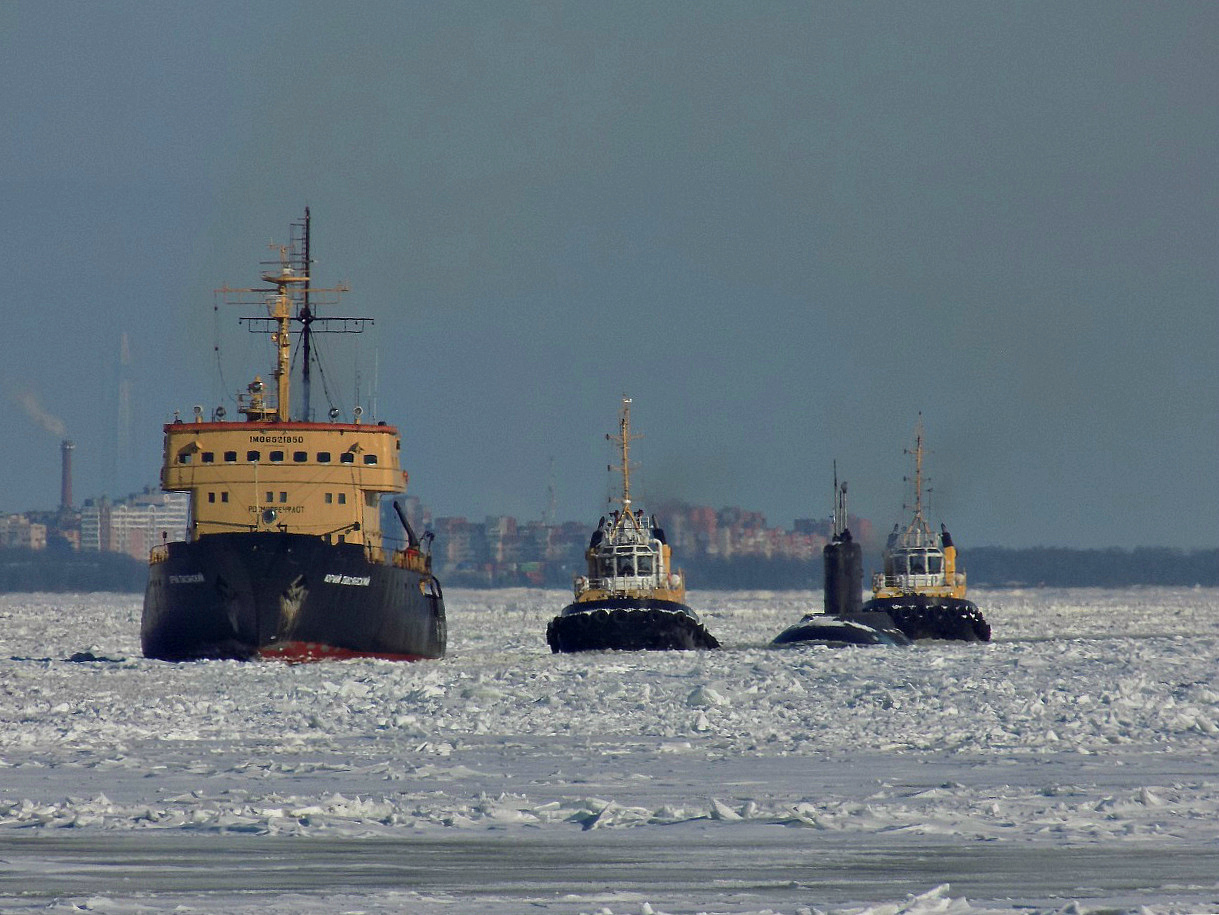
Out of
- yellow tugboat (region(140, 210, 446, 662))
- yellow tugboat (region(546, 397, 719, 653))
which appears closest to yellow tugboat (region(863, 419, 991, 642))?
yellow tugboat (region(546, 397, 719, 653))

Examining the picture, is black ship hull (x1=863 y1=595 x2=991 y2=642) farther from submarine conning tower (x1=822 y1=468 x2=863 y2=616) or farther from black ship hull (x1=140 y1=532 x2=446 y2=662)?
black ship hull (x1=140 y1=532 x2=446 y2=662)

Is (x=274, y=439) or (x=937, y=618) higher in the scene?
(x=274, y=439)

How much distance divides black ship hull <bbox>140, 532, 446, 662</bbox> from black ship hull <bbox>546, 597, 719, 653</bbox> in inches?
335

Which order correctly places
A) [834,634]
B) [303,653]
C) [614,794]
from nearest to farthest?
[614,794], [303,653], [834,634]

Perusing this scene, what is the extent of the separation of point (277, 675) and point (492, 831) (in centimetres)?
2055

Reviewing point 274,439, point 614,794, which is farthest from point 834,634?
point 614,794

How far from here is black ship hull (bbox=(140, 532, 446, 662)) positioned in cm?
4106

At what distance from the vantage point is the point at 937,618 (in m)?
66.5

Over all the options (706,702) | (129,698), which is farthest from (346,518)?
(706,702)

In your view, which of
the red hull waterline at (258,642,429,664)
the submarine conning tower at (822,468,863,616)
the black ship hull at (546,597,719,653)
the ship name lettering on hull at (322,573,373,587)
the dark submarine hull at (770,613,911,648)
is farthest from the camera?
the submarine conning tower at (822,468,863,616)

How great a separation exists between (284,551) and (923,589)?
34530 millimetres

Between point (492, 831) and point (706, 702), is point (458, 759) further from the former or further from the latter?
point (706, 702)

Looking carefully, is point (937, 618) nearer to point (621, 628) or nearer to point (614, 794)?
point (621, 628)

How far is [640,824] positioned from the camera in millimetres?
15227
